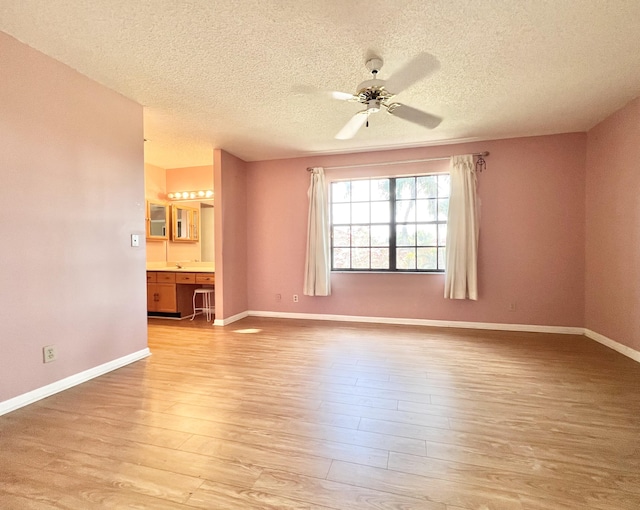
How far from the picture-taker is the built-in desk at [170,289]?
4867 mm

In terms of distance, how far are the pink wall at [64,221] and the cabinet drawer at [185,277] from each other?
5.55 feet

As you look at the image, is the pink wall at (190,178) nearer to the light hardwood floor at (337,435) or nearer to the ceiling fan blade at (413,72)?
the light hardwood floor at (337,435)

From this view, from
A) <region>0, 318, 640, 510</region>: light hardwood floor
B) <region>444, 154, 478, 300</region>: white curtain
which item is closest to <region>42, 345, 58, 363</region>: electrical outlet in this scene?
<region>0, 318, 640, 510</region>: light hardwood floor

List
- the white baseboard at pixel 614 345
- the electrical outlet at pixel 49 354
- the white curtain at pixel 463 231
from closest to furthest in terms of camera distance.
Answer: the electrical outlet at pixel 49 354 < the white baseboard at pixel 614 345 < the white curtain at pixel 463 231

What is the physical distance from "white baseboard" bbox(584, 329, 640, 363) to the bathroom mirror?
648 cm

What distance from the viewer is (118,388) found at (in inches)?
96.7

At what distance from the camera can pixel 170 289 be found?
4.96 m

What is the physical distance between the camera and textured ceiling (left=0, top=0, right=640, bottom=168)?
1.87 meters

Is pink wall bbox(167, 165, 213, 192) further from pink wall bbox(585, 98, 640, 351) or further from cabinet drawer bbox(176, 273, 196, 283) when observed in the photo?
pink wall bbox(585, 98, 640, 351)

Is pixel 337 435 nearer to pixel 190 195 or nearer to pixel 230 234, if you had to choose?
pixel 230 234

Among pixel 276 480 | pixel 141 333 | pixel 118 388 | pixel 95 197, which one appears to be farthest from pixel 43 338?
pixel 276 480

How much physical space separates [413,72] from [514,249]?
2819mm

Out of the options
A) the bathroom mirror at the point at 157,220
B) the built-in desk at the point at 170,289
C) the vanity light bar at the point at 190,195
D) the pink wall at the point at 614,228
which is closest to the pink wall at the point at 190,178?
the vanity light bar at the point at 190,195

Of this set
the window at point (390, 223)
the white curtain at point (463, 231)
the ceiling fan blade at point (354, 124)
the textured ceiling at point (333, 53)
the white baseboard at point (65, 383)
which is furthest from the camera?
the window at point (390, 223)
